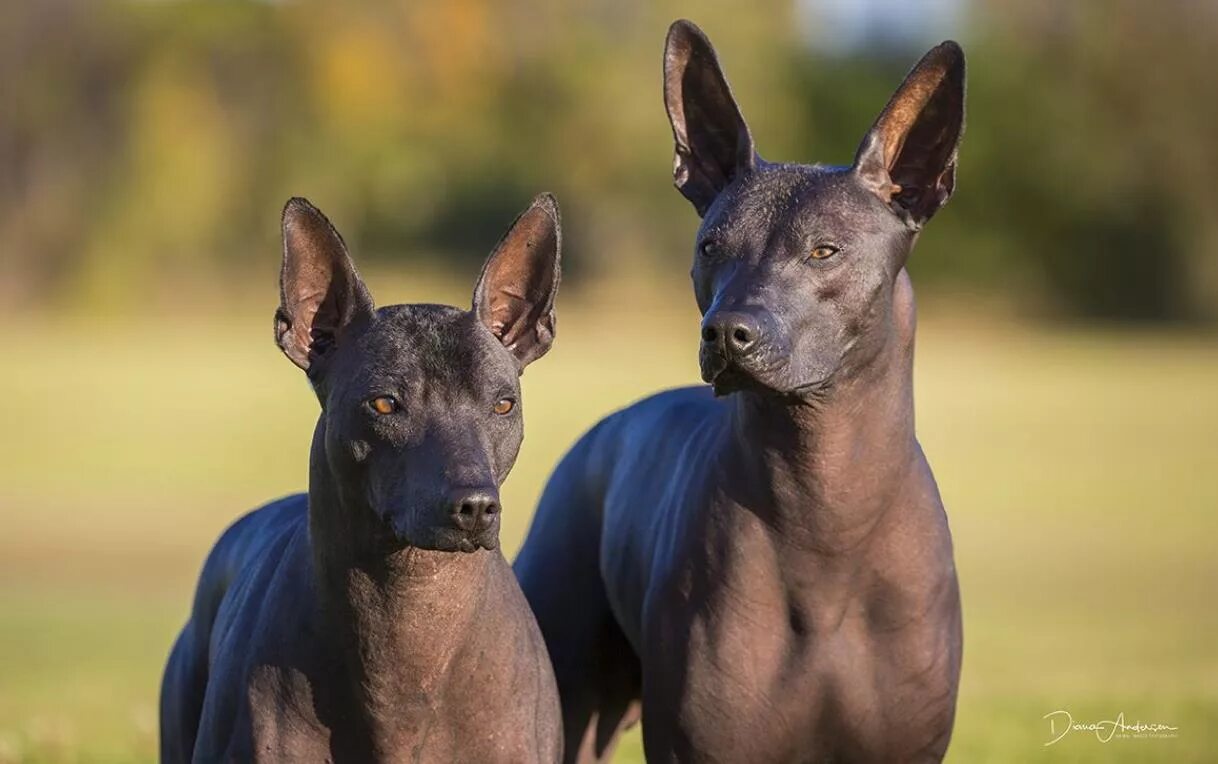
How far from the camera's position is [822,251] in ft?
21.6

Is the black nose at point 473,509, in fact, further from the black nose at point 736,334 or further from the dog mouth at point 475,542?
the black nose at point 736,334

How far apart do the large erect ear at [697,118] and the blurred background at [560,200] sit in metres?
21.3

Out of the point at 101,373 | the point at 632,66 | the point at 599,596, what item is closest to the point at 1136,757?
the point at 599,596

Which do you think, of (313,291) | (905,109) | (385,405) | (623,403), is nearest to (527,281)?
(313,291)

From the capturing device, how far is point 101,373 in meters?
41.7

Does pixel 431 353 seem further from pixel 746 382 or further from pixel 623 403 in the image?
pixel 623 403

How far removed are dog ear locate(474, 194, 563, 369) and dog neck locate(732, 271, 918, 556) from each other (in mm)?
802

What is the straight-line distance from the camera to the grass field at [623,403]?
1256cm

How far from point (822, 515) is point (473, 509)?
176cm

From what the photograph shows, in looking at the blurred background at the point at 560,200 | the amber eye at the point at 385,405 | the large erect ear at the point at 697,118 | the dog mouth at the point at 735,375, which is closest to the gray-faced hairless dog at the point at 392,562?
the amber eye at the point at 385,405

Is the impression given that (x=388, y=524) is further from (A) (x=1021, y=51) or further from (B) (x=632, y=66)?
(A) (x=1021, y=51)

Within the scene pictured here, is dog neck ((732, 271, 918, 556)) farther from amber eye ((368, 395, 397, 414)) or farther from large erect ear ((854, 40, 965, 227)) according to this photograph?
amber eye ((368, 395, 397, 414))

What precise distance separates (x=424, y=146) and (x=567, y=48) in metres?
5.58

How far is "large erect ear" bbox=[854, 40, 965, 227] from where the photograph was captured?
22.6ft
